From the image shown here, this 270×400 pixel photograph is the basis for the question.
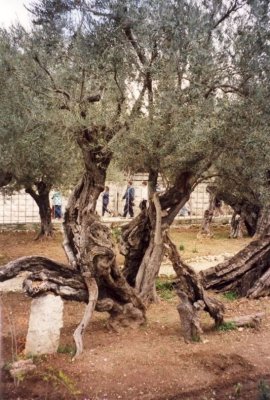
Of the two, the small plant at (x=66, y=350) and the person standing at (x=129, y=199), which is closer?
the small plant at (x=66, y=350)

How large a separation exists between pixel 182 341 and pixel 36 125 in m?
4.01

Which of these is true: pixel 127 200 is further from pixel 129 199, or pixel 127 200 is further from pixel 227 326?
pixel 227 326

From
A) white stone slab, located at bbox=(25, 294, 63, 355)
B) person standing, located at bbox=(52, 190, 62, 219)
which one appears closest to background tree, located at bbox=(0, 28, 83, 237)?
white stone slab, located at bbox=(25, 294, 63, 355)

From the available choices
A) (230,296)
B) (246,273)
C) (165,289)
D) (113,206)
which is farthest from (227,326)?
(113,206)

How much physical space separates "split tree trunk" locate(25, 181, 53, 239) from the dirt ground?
365 inches

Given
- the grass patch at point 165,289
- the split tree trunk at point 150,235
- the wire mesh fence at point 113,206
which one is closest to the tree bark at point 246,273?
the grass patch at point 165,289

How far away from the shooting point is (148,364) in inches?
243

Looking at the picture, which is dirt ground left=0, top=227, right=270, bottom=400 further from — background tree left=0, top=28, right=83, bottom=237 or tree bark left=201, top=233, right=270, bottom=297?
background tree left=0, top=28, right=83, bottom=237

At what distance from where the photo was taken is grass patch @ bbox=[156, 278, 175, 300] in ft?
33.4

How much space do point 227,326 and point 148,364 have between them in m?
1.98

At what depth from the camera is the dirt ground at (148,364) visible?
5.39 m

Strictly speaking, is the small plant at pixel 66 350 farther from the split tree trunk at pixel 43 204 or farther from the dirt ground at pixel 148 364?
the split tree trunk at pixel 43 204

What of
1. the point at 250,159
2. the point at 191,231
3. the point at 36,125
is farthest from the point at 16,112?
the point at 191,231

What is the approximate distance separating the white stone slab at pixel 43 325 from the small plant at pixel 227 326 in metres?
2.60
